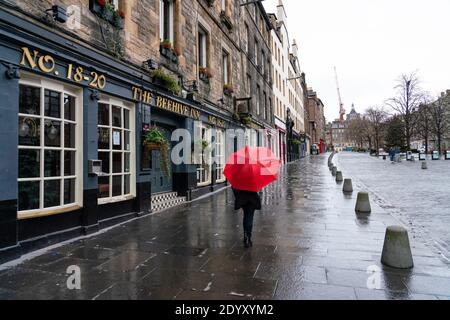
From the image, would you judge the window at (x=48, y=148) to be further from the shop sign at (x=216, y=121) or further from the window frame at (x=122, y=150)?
the shop sign at (x=216, y=121)

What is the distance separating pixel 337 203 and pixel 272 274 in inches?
250

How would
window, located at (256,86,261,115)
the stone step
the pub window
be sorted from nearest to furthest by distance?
the stone step → the pub window → window, located at (256,86,261,115)

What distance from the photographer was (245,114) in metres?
16.8

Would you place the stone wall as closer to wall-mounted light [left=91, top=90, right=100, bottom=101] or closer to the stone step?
wall-mounted light [left=91, top=90, right=100, bottom=101]

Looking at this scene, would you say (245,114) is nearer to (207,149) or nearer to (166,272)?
(207,149)

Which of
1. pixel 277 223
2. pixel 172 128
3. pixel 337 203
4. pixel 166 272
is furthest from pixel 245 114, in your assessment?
pixel 166 272

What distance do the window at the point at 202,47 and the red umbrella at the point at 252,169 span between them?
28.7 feet

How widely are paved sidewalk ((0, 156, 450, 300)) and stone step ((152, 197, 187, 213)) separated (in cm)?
157

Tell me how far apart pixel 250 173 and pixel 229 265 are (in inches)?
56.4

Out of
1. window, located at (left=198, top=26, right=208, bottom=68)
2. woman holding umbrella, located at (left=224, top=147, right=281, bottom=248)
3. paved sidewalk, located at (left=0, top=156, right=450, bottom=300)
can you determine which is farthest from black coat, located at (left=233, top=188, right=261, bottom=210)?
window, located at (left=198, top=26, right=208, bottom=68)

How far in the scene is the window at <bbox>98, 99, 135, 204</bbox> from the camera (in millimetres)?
7000

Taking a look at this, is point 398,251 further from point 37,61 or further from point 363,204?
point 37,61

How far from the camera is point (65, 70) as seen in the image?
5770 millimetres

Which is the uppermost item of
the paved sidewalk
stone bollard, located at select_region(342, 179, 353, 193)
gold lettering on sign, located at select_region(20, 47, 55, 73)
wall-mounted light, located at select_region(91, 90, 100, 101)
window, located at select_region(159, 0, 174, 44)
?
window, located at select_region(159, 0, 174, 44)
